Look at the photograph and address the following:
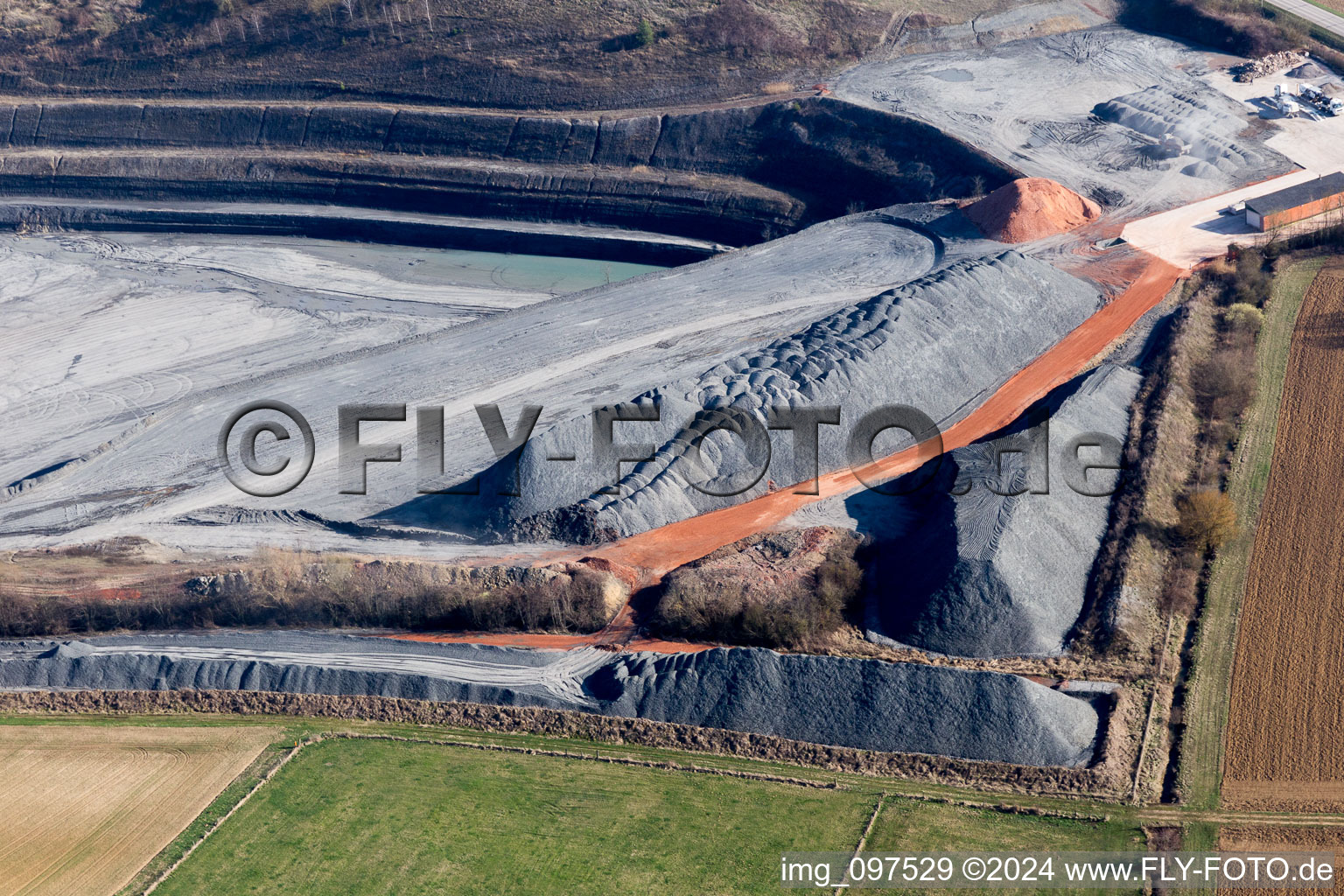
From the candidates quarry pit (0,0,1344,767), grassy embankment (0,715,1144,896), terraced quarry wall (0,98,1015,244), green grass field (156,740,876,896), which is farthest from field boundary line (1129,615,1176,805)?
terraced quarry wall (0,98,1015,244)

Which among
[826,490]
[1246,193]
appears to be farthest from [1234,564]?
[1246,193]

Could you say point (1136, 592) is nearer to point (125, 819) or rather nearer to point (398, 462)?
point (398, 462)

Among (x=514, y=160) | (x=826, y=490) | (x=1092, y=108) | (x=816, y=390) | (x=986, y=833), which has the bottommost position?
(x=986, y=833)

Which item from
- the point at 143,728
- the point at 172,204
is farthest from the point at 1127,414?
the point at 172,204

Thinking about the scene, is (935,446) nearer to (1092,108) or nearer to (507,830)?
(507,830)

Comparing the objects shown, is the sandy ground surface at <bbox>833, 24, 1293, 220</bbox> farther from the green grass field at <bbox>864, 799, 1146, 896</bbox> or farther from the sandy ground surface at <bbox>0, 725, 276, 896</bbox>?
the sandy ground surface at <bbox>0, 725, 276, 896</bbox>

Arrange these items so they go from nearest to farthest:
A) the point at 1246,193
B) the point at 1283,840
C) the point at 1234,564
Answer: the point at 1283,840 → the point at 1234,564 → the point at 1246,193
